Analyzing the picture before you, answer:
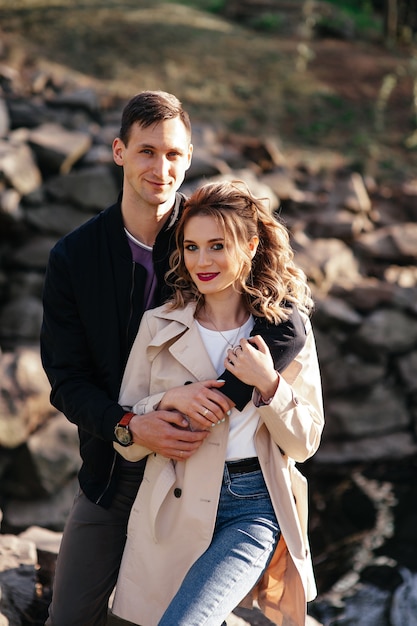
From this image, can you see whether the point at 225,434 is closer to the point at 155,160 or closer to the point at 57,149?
the point at 155,160

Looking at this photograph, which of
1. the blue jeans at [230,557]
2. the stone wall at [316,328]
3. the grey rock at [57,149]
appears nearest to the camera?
the blue jeans at [230,557]

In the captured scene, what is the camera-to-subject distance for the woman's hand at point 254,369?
9.71 feet

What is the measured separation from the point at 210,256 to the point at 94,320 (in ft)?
1.94

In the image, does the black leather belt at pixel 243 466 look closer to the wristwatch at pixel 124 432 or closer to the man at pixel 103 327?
the wristwatch at pixel 124 432

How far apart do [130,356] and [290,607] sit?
1.11 meters

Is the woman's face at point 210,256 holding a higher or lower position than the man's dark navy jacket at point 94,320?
higher

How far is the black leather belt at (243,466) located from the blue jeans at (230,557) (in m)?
0.01

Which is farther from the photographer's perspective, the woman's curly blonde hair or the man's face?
the man's face

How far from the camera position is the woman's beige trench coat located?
3027mm

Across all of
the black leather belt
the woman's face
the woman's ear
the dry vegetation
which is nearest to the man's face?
the woman's face

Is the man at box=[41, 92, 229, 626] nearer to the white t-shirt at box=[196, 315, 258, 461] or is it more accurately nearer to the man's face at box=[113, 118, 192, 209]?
the man's face at box=[113, 118, 192, 209]

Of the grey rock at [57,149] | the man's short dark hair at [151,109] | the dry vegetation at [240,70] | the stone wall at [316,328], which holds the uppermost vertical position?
the dry vegetation at [240,70]

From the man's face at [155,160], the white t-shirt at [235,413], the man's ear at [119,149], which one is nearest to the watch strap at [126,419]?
the white t-shirt at [235,413]

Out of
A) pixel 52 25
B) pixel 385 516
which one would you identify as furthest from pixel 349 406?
pixel 52 25
